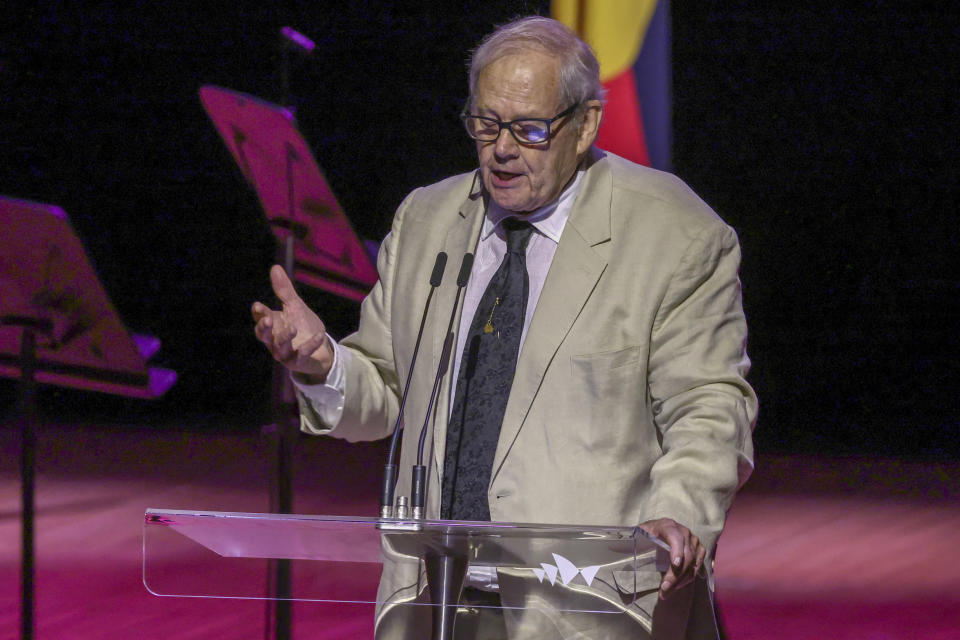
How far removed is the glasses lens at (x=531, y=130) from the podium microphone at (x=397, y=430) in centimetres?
23

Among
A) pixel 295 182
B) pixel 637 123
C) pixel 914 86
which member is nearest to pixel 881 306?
pixel 914 86

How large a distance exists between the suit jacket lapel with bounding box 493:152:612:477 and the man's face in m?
0.08

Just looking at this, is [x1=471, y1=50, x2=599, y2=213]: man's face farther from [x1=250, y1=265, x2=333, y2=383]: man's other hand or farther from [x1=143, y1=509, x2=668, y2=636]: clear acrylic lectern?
[x1=143, y1=509, x2=668, y2=636]: clear acrylic lectern

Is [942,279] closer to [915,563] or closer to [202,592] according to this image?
[915,563]

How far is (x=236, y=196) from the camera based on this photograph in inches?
256

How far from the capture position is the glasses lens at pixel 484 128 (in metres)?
1.92

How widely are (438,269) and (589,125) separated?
37cm

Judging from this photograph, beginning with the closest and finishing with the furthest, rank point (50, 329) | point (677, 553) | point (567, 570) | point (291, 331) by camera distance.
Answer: point (567, 570) → point (677, 553) → point (291, 331) → point (50, 329)

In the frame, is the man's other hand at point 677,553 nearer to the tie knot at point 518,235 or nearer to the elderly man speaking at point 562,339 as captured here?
the elderly man speaking at point 562,339

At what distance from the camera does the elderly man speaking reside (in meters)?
1.83

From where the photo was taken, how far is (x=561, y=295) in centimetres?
192

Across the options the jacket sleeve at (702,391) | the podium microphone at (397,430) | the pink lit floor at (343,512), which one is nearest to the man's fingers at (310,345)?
the podium microphone at (397,430)

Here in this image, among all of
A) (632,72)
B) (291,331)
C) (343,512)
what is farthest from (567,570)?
(343,512)

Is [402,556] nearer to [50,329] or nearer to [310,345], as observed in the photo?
[310,345]
